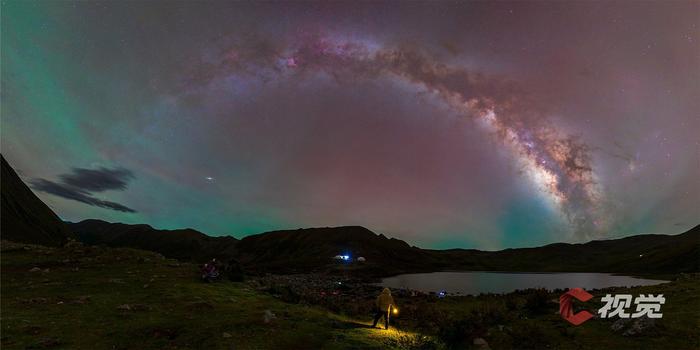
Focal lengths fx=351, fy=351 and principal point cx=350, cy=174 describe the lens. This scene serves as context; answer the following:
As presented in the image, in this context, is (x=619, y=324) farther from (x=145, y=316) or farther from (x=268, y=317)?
(x=145, y=316)

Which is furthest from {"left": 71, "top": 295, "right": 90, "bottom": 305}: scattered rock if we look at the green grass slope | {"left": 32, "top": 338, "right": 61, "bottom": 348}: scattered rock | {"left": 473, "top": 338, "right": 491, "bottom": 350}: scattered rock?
{"left": 473, "top": 338, "right": 491, "bottom": 350}: scattered rock

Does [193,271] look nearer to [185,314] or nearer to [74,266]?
[74,266]

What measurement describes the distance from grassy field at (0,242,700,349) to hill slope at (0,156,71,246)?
92.4 m

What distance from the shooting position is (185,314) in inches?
704

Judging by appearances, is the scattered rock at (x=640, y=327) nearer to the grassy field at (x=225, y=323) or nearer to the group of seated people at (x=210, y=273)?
the grassy field at (x=225, y=323)

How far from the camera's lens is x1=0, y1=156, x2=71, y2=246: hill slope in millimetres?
106294

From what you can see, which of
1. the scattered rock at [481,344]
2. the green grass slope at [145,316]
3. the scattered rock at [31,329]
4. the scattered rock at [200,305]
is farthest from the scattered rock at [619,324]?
the scattered rock at [31,329]

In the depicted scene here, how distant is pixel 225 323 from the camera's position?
16422mm

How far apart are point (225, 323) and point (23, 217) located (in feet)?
511

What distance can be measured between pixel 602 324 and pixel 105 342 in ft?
72.7

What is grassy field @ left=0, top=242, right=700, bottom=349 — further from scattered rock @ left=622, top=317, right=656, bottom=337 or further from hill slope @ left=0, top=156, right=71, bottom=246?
hill slope @ left=0, top=156, right=71, bottom=246

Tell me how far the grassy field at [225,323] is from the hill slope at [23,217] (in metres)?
92.4

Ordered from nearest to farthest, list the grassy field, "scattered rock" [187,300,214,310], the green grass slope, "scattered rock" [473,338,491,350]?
the green grass slope → the grassy field → "scattered rock" [473,338,491,350] → "scattered rock" [187,300,214,310]

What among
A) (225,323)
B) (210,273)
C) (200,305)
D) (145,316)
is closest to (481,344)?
(225,323)
